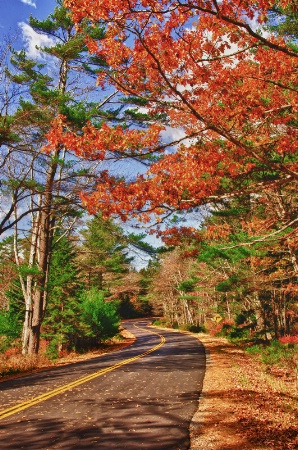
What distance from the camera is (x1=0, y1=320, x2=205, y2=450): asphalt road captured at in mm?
5203

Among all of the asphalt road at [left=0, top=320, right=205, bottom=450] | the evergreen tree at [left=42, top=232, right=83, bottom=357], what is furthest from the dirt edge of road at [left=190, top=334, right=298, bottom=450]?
the evergreen tree at [left=42, top=232, right=83, bottom=357]

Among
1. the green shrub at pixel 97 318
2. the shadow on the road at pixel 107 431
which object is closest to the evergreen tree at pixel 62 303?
the green shrub at pixel 97 318

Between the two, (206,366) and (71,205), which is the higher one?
(71,205)

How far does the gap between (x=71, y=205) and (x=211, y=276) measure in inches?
588

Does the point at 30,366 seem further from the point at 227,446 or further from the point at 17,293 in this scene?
the point at 17,293

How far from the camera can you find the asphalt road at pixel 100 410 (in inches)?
205

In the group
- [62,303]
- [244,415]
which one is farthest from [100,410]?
[62,303]

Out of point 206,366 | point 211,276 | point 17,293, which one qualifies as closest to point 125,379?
point 206,366

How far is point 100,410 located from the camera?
22.8 ft

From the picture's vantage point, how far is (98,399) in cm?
788

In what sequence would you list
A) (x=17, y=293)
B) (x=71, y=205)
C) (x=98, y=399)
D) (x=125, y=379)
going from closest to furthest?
(x=98, y=399), (x=125, y=379), (x=71, y=205), (x=17, y=293)

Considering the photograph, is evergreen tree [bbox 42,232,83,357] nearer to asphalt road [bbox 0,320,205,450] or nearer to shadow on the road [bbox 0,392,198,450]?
asphalt road [bbox 0,320,205,450]

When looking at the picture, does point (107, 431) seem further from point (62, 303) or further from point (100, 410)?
point (62, 303)

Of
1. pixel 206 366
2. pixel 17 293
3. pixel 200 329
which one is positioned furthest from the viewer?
pixel 200 329
